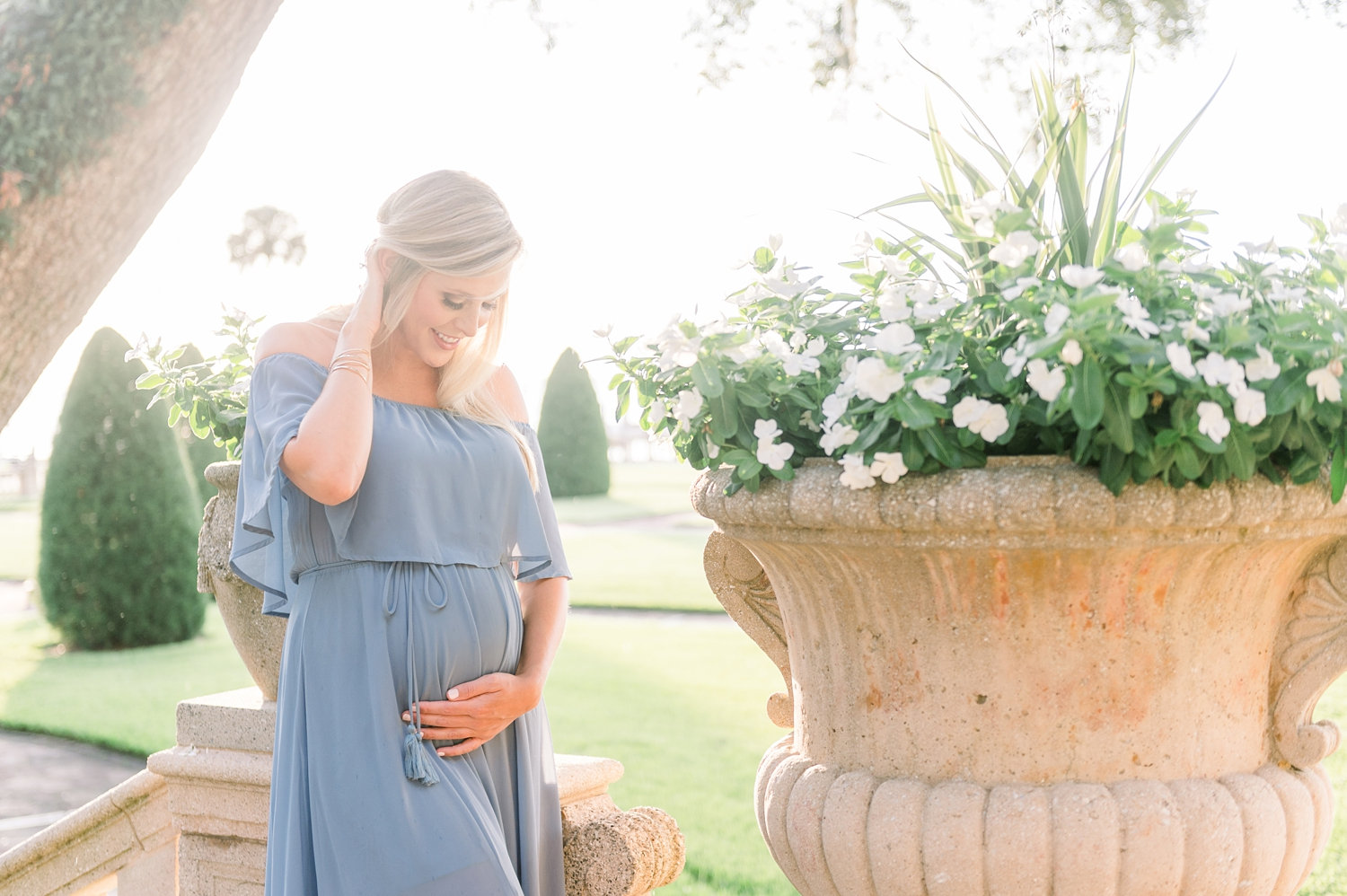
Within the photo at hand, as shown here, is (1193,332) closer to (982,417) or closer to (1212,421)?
(1212,421)

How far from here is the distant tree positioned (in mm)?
28547

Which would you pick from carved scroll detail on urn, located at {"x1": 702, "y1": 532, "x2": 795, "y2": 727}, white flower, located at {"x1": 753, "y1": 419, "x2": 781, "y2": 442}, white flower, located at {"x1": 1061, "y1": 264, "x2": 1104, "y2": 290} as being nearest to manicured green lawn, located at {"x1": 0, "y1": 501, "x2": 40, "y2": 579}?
carved scroll detail on urn, located at {"x1": 702, "y1": 532, "x2": 795, "y2": 727}

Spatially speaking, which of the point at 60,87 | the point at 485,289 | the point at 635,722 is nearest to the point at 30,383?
the point at 60,87

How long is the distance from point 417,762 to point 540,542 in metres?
0.49

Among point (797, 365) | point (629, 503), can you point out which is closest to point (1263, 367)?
point (797, 365)

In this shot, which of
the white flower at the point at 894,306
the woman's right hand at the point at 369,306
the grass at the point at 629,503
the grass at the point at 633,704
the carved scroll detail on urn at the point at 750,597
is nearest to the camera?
the white flower at the point at 894,306

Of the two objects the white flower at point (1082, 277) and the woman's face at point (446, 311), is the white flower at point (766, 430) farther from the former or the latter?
the woman's face at point (446, 311)

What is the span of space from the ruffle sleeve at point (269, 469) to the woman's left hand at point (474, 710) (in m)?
0.37

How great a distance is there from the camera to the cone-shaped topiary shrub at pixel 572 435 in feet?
79.4

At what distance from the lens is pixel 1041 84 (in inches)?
70.6

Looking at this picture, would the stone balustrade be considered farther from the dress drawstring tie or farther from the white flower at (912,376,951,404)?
the white flower at (912,376,951,404)

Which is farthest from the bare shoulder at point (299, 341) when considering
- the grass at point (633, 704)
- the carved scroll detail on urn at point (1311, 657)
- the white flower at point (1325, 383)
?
the grass at point (633, 704)

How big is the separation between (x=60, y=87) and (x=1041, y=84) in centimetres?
390

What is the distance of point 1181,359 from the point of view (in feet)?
4.38
